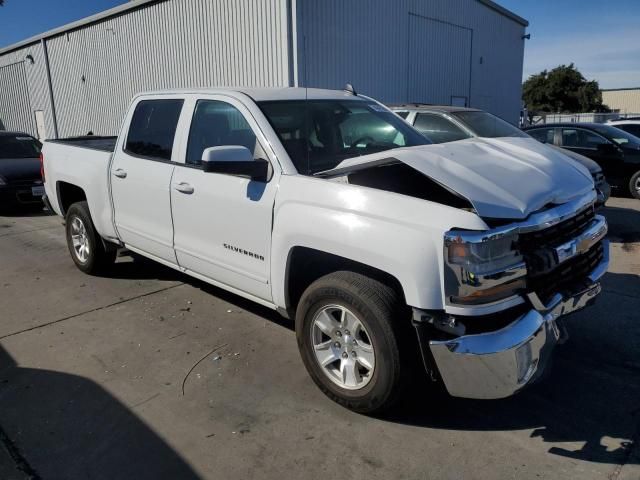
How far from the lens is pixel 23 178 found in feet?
32.2

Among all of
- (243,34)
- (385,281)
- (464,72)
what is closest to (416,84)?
(464,72)

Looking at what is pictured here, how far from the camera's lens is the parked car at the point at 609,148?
1041cm

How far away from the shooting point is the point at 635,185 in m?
10.5

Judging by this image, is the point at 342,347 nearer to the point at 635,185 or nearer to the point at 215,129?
the point at 215,129

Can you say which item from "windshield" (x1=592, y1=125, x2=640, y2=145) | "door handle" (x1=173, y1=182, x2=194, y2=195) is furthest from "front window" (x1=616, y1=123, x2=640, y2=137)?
"door handle" (x1=173, y1=182, x2=194, y2=195)

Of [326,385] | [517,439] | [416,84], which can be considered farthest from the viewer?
[416,84]

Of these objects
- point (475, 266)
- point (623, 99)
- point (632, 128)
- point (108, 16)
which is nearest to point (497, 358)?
point (475, 266)

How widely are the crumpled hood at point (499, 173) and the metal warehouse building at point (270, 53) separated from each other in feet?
29.4

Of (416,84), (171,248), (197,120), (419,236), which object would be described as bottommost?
(171,248)

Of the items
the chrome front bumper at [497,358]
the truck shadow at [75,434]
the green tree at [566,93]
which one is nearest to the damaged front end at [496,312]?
the chrome front bumper at [497,358]

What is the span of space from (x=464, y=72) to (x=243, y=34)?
873cm

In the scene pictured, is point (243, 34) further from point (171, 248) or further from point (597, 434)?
point (597, 434)

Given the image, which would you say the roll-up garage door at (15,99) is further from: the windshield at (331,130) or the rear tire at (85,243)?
the windshield at (331,130)

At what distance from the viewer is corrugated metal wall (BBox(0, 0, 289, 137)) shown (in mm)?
12375
